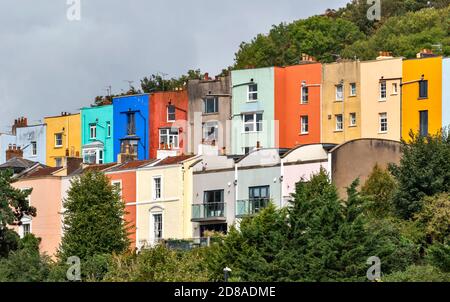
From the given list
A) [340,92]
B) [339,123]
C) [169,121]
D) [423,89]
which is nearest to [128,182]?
[169,121]

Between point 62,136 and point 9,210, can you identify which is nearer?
point 9,210

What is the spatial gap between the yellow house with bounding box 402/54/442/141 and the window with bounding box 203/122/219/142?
12.9m

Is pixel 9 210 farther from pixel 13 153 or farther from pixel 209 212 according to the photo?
pixel 13 153

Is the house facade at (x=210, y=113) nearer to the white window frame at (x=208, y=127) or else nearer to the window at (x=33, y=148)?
the white window frame at (x=208, y=127)

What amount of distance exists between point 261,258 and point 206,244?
15.2 meters

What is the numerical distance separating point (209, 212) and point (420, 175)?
1540cm

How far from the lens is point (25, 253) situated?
233 ft

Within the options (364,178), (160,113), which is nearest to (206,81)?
(160,113)

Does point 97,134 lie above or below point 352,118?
above

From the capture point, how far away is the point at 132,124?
363 ft

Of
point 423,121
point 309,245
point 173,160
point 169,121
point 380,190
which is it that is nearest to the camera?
point 309,245

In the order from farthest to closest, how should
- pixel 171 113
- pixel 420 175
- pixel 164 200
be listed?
pixel 171 113 < pixel 164 200 < pixel 420 175

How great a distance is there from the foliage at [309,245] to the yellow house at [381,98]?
2843 centimetres
